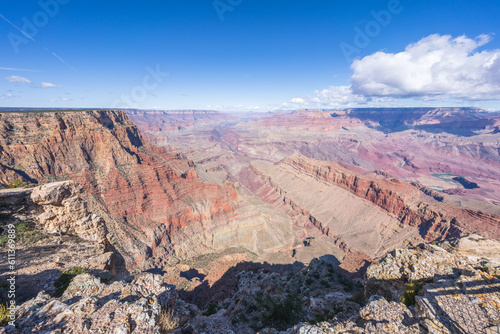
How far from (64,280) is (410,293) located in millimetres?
23091

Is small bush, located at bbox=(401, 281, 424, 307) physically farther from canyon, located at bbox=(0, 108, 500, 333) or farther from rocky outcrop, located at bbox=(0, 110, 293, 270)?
rocky outcrop, located at bbox=(0, 110, 293, 270)

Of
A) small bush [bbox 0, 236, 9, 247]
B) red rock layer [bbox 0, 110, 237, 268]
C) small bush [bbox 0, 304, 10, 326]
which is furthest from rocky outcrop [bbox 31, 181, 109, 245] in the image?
red rock layer [bbox 0, 110, 237, 268]

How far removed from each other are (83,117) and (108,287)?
6984 cm

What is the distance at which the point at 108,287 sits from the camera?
11.2 m

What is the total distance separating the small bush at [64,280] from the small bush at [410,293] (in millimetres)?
21763

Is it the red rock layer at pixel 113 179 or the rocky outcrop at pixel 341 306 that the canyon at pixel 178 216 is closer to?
the red rock layer at pixel 113 179

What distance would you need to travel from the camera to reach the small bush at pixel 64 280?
11.8 meters

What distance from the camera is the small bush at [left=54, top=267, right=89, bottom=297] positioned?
38.6 ft

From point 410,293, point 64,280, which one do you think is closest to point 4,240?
point 64,280

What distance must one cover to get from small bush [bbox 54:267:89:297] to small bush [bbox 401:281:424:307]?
21.8 meters

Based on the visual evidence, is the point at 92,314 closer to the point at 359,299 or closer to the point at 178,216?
the point at 359,299

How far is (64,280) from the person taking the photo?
1258cm

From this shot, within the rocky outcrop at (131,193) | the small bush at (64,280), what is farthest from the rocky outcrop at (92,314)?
the rocky outcrop at (131,193)

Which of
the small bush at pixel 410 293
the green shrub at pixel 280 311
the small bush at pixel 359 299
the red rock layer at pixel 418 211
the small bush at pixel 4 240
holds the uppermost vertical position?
the small bush at pixel 4 240
